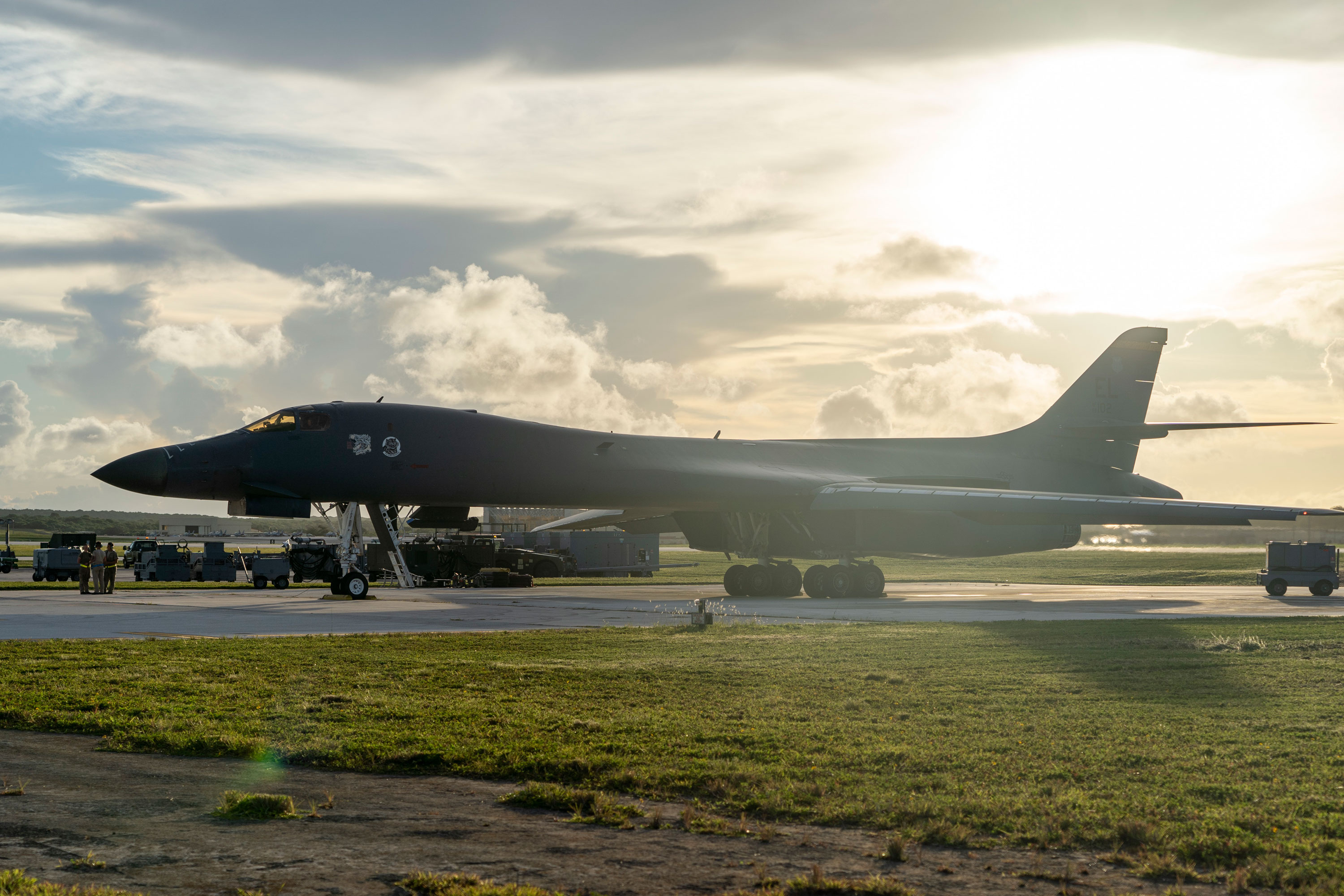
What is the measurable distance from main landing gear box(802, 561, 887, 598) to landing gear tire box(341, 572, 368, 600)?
11215 mm

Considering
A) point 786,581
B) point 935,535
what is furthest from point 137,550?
point 935,535

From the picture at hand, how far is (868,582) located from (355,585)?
12.9 meters

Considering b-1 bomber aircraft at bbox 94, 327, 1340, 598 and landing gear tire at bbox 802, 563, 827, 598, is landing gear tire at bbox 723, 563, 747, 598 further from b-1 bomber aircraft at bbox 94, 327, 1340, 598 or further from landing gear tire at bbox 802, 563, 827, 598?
landing gear tire at bbox 802, 563, 827, 598

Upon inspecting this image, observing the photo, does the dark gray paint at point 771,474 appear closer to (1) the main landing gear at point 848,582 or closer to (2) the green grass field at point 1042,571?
(1) the main landing gear at point 848,582

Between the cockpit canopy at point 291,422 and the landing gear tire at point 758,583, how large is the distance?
11579mm

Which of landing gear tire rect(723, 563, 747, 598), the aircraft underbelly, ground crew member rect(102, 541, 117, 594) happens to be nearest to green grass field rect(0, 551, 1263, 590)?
ground crew member rect(102, 541, 117, 594)

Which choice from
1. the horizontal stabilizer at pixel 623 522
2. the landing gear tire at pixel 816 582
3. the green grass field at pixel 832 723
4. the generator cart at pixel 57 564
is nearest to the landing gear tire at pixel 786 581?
the landing gear tire at pixel 816 582

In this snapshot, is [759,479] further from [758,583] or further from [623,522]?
[623,522]

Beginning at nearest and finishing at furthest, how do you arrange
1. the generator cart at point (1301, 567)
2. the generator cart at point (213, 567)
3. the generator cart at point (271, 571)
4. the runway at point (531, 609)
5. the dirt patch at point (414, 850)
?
the dirt patch at point (414, 850) < the runway at point (531, 609) < the generator cart at point (1301, 567) < the generator cart at point (271, 571) < the generator cart at point (213, 567)

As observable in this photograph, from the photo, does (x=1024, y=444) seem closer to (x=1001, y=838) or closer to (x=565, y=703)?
(x=565, y=703)

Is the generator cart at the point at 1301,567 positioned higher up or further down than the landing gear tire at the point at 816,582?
higher up

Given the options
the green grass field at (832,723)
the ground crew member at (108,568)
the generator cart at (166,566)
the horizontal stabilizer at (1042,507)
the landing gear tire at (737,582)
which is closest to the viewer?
the green grass field at (832,723)

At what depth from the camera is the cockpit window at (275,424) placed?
83.0 ft

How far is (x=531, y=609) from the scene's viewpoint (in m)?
23.5
